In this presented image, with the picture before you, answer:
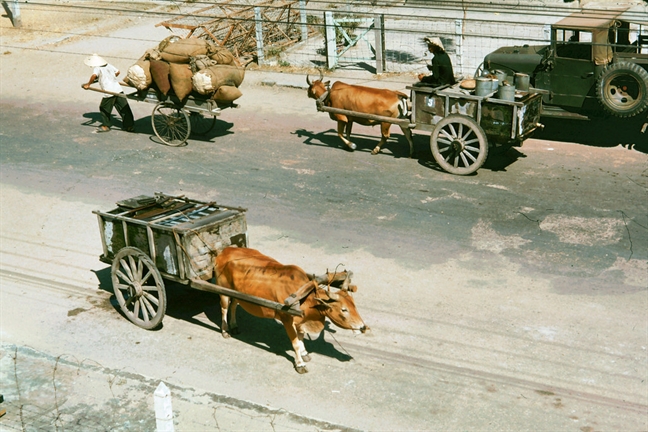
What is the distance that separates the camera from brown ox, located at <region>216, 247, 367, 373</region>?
8.96 meters

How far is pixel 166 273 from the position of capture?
10.3 metres

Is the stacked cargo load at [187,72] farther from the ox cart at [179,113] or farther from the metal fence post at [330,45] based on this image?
the metal fence post at [330,45]

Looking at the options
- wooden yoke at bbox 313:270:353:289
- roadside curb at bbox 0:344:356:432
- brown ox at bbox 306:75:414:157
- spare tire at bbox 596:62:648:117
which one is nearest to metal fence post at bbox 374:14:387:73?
brown ox at bbox 306:75:414:157

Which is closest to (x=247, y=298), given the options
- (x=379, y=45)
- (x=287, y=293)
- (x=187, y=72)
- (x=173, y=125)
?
(x=287, y=293)

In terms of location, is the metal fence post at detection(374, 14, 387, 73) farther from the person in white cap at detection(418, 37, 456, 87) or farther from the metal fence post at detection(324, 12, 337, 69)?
the person in white cap at detection(418, 37, 456, 87)

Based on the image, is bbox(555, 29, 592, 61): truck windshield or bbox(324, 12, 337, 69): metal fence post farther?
bbox(324, 12, 337, 69): metal fence post

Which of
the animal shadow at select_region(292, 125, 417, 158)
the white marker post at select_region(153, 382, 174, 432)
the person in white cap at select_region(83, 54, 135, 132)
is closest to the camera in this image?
the white marker post at select_region(153, 382, 174, 432)

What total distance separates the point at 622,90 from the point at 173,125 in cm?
944

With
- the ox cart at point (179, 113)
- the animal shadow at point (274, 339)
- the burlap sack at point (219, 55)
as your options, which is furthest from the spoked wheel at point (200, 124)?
the animal shadow at point (274, 339)

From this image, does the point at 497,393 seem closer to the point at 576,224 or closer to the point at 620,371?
the point at 620,371

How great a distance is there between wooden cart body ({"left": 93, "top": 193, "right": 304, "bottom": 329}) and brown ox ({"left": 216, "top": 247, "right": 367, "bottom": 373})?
19 cm

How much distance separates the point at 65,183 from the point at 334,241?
6222 mm

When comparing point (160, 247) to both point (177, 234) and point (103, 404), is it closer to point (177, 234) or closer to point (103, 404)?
point (177, 234)

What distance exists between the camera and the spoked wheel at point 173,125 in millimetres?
18047
